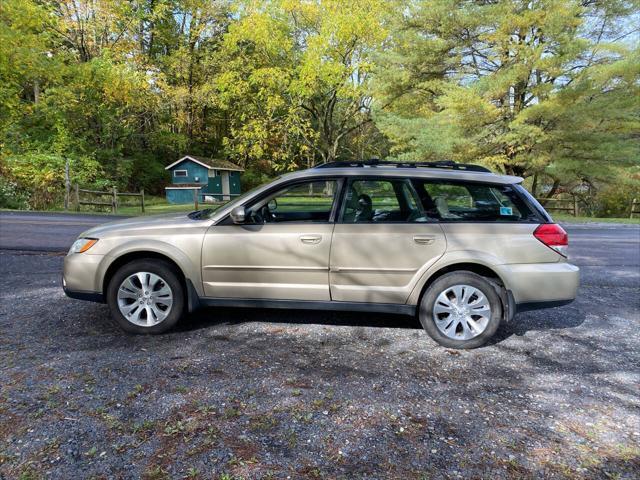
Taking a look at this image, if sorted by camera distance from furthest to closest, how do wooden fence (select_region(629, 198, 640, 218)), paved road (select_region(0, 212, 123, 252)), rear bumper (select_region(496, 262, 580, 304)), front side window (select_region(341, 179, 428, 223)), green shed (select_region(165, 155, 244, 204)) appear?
green shed (select_region(165, 155, 244, 204)) < wooden fence (select_region(629, 198, 640, 218)) < paved road (select_region(0, 212, 123, 252)) < front side window (select_region(341, 179, 428, 223)) < rear bumper (select_region(496, 262, 580, 304))

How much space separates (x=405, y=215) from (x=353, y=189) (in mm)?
559

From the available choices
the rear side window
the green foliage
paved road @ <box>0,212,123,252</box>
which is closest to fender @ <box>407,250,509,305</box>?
the rear side window

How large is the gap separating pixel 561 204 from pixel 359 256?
2498 cm

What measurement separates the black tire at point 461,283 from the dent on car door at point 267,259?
3.10 ft

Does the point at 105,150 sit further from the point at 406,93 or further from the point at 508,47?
the point at 508,47

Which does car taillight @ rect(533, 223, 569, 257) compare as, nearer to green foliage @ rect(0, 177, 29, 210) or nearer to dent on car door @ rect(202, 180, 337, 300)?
dent on car door @ rect(202, 180, 337, 300)

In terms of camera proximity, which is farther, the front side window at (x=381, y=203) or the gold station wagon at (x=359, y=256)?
the front side window at (x=381, y=203)

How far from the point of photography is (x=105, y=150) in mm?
27078

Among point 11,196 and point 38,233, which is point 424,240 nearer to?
point 38,233

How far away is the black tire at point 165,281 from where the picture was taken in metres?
3.95

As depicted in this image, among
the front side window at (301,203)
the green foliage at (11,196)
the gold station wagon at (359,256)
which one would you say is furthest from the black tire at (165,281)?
the green foliage at (11,196)

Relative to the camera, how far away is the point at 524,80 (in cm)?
1684

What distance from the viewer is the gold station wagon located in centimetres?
380

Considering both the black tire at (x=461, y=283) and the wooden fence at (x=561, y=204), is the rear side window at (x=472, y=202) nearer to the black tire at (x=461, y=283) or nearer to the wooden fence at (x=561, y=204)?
the black tire at (x=461, y=283)
